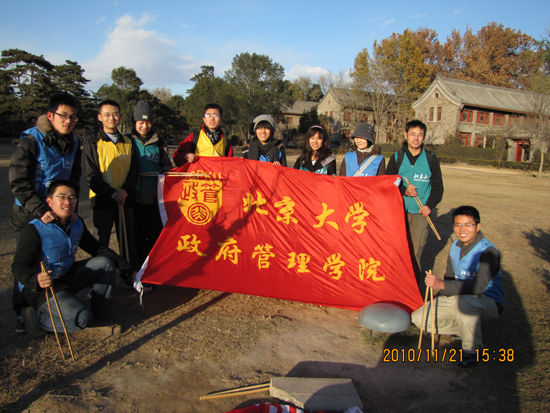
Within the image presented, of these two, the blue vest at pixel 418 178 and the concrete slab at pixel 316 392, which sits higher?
the blue vest at pixel 418 178

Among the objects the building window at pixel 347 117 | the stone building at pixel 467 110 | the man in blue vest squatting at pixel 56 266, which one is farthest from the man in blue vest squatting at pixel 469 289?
the building window at pixel 347 117

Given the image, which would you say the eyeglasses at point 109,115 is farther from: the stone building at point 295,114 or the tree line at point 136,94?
the stone building at point 295,114

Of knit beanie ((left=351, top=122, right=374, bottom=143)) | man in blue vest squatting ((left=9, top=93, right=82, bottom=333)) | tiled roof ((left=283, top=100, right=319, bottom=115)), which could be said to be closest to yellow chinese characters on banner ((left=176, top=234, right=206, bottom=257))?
man in blue vest squatting ((left=9, top=93, right=82, bottom=333))

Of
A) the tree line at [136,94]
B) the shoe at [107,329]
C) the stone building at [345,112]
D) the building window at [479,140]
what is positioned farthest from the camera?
the stone building at [345,112]

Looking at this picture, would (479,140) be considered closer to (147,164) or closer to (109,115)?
(147,164)

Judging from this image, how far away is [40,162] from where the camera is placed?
144 inches

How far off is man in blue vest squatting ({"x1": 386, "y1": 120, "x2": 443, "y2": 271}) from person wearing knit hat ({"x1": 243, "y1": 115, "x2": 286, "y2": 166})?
5.03ft

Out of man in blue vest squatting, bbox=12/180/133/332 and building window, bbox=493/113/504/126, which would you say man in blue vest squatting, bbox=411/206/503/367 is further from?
building window, bbox=493/113/504/126

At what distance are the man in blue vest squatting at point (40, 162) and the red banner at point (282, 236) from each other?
1.17 metres

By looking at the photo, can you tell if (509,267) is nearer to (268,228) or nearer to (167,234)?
(268,228)

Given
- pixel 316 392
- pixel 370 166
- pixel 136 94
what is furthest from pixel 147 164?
pixel 136 94

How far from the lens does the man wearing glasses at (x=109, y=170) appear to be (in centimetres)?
430

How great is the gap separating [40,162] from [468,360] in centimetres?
449

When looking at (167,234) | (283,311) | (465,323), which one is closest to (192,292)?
(167,234)
